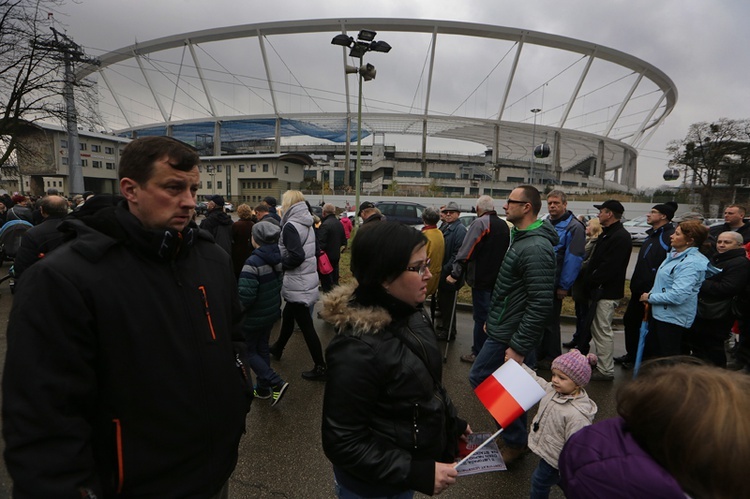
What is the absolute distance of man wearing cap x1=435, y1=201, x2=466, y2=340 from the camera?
17.8ft

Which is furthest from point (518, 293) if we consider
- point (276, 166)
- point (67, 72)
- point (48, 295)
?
point (276, 166)

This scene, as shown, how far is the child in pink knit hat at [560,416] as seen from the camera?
2.12 meters

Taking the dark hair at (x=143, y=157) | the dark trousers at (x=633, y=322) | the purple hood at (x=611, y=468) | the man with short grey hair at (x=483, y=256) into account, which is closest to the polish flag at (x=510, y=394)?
the purple hood at (x=611, y=468)

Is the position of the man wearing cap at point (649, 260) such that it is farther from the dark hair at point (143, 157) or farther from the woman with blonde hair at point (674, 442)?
the dark hair at point (143, 157)

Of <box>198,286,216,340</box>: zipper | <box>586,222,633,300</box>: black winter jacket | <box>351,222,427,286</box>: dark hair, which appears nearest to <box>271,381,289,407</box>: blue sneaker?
<box>198,286,216,340</box>: zipper

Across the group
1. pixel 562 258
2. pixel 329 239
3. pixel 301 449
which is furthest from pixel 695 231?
pixel 329 239

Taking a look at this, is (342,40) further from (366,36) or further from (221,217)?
(221,217)

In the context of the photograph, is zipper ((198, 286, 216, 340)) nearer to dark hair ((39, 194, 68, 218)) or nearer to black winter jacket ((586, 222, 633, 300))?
black winter jacket ((586, 222, 633, 300))

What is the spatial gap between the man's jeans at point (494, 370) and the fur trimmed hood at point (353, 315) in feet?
5.56

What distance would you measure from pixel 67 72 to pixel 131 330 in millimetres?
16619

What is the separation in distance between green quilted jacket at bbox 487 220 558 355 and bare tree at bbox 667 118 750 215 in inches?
1499

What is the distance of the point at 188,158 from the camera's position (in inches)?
56.5

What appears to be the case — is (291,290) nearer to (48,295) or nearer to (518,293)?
(518,293)

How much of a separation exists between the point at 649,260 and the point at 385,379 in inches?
179
